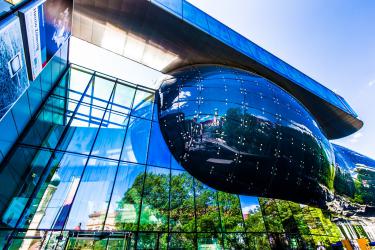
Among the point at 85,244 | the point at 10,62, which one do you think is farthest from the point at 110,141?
the point at 10,62

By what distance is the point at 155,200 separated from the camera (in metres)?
9.66

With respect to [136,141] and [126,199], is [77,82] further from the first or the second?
Result: [126,199]

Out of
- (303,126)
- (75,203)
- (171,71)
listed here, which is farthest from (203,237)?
(171,71)

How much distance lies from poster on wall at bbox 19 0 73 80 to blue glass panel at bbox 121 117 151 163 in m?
5.45

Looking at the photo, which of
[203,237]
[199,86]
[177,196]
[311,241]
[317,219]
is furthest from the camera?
[317,219]

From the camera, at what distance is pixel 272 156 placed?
7.77 m

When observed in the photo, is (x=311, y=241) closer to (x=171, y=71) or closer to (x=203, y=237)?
(x=203, y=237)

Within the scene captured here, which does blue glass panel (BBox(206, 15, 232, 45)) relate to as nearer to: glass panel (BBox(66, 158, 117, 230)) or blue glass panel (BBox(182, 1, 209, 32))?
blue glass panel (BBox(182, 1, 209, 32))

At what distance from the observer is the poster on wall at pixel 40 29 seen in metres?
4.25

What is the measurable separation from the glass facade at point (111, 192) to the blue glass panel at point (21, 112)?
1.69 ft

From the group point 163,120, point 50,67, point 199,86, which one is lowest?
point 163,120

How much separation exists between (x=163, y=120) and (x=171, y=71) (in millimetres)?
3637

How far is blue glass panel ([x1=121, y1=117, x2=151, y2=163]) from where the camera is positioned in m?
10.3

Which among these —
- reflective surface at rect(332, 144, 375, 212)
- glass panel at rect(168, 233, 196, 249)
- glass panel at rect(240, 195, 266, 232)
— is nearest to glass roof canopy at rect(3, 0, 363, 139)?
reflective surface at rect(332, 144, 375, 212)
